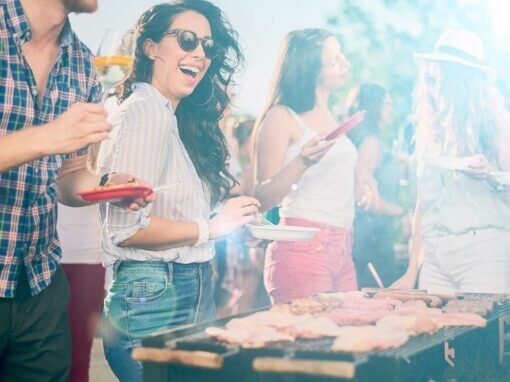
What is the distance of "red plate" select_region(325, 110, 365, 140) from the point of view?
315cm

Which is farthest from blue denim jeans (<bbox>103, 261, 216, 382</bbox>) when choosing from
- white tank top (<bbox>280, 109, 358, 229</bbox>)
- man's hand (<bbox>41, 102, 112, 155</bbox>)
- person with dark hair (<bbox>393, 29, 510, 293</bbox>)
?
person with dark hair (<bbox>393, 29, 510, 293</bbox>)

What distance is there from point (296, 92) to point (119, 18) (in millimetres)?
809

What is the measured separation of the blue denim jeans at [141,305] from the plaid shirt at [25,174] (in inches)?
11.9

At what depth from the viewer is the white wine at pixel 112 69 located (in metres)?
2.81

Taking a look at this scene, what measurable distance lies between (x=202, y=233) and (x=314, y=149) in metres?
0.64

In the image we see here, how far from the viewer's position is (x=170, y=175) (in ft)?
9.46

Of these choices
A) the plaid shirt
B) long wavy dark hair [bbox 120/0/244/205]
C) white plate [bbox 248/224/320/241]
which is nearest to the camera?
the plaid shirt

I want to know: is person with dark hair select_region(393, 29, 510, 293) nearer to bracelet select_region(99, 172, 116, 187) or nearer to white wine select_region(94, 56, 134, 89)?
white wine select_region(94, 56, 134, 89)

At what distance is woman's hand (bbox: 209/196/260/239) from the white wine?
24.0 inches

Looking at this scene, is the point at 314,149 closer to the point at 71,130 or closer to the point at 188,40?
the point at 188,40

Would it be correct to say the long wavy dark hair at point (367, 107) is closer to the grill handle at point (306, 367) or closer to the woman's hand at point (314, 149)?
the woman's hand at point (314, 149)

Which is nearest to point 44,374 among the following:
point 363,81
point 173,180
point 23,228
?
Answer: point 23,228

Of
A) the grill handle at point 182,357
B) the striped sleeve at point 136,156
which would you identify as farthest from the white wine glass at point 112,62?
the grill handle at point 182,357

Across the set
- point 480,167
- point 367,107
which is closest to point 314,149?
point 367,107
